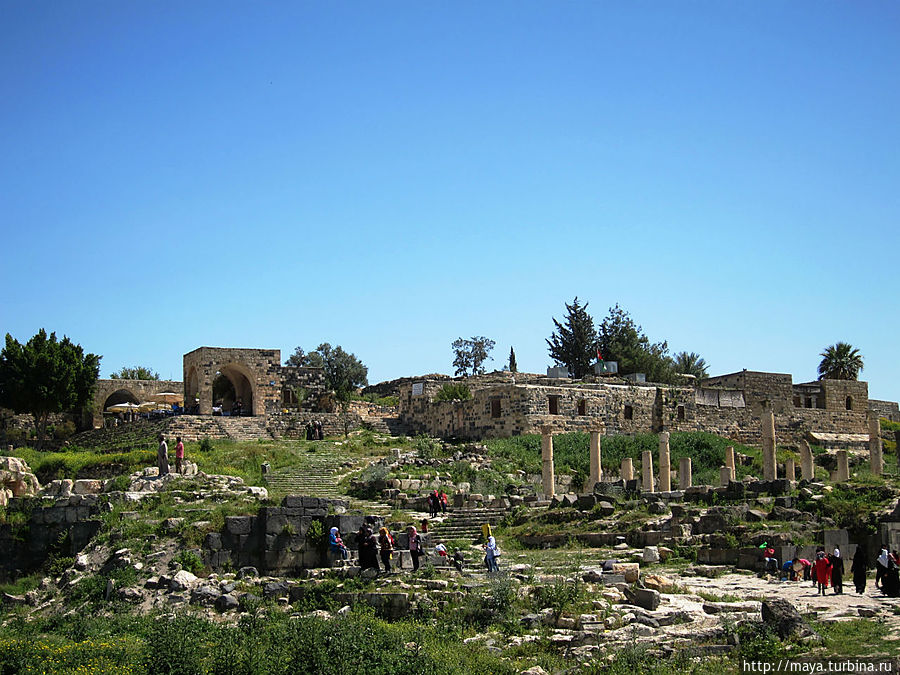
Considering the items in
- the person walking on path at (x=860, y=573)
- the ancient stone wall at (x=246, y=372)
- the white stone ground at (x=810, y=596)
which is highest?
the ancient stone wall at (x=246, y=372)

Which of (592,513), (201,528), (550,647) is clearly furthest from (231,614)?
(592,513)

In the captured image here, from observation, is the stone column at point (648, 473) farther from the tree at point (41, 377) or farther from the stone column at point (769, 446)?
the tree at point (41, 377)

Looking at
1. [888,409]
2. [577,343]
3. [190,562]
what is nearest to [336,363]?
[577,343]

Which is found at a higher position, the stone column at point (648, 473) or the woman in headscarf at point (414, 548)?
the stone column at point (648, 473)

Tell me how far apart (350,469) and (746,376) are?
25.6 metres

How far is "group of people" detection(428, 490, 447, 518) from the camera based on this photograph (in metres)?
28.0

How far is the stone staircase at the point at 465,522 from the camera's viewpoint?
25844mm

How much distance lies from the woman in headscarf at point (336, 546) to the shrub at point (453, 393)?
73.2ft

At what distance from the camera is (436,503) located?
1104 inches

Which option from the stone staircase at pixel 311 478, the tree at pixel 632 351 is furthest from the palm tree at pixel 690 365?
the stone staircase at pixel 311 478

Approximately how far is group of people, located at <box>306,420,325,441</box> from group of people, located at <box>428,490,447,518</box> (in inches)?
524

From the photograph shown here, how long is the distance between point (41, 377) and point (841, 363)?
46967 millimetres

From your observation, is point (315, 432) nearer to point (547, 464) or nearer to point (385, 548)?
point (547, 464)

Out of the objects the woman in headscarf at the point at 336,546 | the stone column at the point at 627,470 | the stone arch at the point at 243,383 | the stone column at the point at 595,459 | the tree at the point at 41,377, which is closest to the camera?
the woman in headscarf at the point at 336,546
